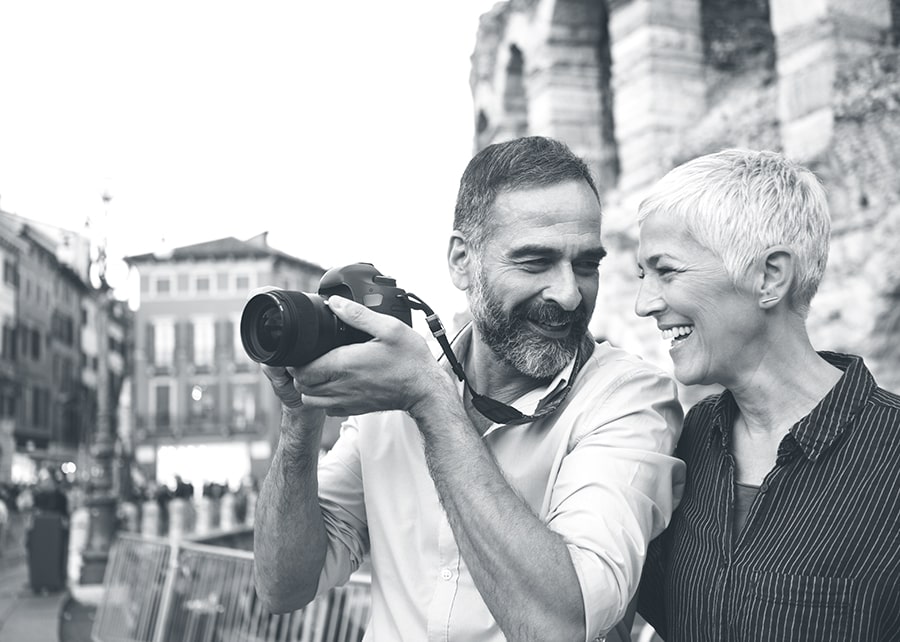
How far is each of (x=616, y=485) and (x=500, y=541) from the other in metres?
0.26

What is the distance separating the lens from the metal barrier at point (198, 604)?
256 inches

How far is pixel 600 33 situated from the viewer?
1440 cm

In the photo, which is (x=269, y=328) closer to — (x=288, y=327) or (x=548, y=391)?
(x=288, y=327)

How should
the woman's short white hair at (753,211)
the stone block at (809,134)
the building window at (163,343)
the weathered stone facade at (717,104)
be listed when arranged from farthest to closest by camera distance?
the building window at (163,343) → the stone block at (809,134) → the weathered stone facade at (717,104) → the woman's short white hair at (753,211)

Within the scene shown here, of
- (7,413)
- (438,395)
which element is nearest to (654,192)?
(438,395)

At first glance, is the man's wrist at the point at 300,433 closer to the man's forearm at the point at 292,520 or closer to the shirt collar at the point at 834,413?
the man's forearm at the point at 292,520

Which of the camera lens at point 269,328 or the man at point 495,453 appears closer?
the man at point 495,453

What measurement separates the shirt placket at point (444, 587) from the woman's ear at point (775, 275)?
79 centimetres

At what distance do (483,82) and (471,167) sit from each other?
15.4 m

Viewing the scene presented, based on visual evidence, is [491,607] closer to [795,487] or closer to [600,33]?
[795,487]

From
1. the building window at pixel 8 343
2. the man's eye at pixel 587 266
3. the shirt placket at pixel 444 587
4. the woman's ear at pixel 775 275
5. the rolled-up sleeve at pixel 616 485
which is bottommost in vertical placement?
the shirt placket at pixel 444 587

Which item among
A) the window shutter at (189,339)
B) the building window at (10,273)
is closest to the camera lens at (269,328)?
the building window at (10,273)

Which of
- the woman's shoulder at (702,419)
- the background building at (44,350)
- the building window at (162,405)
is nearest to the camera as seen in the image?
the woman's shoulder at (702,419)

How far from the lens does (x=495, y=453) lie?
7.33ft
